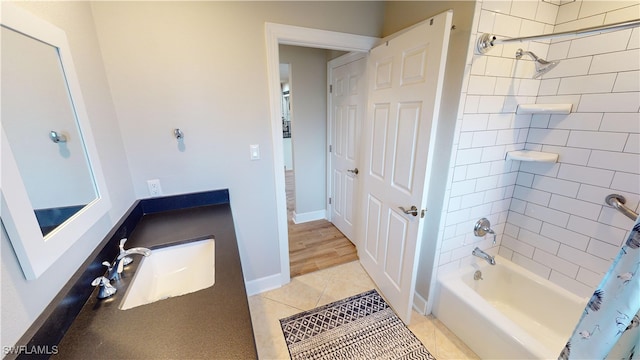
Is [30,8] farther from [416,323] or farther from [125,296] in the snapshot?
[416,323]

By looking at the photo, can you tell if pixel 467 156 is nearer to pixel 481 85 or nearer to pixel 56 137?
pixel 481 85

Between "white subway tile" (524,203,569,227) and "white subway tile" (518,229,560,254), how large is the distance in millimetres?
126

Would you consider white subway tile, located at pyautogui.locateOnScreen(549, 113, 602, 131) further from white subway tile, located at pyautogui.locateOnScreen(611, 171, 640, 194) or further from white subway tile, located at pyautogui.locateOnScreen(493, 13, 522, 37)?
white subway tile, located at pyautogui.locateOnScreen(493, 13, 522, 37)

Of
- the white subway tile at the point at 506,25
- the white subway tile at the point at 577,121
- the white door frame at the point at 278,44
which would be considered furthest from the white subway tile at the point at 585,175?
the white door frame at the point at 278,44

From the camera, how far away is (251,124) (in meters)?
1.60

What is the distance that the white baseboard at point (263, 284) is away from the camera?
77.4 inches

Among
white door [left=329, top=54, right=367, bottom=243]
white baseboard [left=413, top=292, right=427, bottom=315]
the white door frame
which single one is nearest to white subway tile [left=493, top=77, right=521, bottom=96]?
the white door frame

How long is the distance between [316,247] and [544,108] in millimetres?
2209

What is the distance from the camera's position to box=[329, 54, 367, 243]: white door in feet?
7.37

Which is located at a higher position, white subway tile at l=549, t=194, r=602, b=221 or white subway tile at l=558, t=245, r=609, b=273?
white subway tile at l=549, t=194, r=602, b=221

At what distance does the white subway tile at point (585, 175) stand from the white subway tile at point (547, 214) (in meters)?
0.23

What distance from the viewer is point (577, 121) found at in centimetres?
136

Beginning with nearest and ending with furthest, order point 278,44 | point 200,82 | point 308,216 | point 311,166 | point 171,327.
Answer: point 171,327 → point 200,82 → point 278,44 → point 311,166 → point 308,216

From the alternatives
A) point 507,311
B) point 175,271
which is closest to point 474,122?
point 507,311
